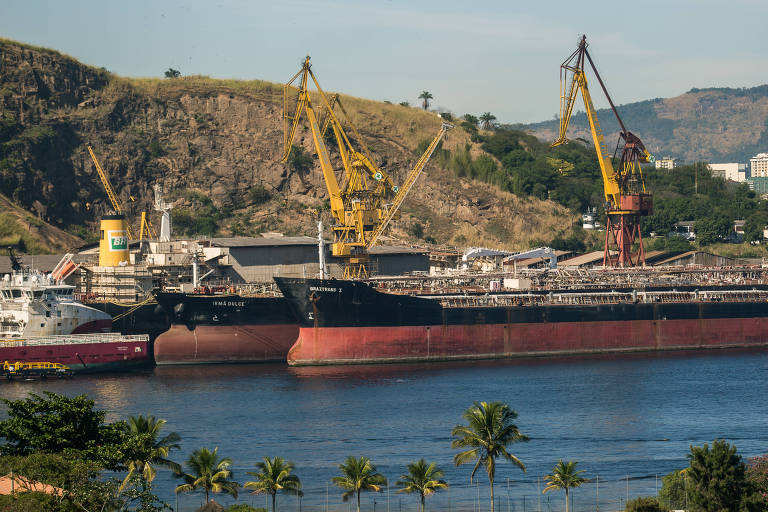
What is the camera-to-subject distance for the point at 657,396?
5316cm

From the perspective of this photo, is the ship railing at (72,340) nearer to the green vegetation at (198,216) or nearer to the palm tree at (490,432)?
the palm tree at (490,432)

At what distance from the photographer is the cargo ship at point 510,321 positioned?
64.8 metres

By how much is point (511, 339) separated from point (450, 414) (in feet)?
67.5

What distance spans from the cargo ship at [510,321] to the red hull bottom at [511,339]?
58 mm

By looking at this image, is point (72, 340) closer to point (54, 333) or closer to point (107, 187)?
point (54, 333)

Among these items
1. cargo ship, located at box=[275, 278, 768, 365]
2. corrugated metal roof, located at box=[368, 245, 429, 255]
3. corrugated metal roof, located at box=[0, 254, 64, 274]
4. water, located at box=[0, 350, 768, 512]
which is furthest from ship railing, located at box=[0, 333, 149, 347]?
corrugated metal roof, located at box=[368, 245, 429, 255]

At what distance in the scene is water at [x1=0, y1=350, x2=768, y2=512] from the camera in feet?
126

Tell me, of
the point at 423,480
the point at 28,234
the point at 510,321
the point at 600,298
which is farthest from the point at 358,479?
the point at 28,234

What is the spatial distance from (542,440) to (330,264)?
44295 millimetres

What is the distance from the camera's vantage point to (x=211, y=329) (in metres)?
66.4

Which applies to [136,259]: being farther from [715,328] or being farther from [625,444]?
[625,444]

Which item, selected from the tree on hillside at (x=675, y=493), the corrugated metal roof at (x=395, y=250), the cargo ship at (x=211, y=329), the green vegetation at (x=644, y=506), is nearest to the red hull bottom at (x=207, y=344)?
the cargo ship at (x=211, y=329)

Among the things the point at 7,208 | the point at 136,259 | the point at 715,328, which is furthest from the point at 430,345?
the point at 7,208

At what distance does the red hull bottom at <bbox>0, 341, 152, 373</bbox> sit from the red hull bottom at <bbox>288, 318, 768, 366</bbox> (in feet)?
28.9
